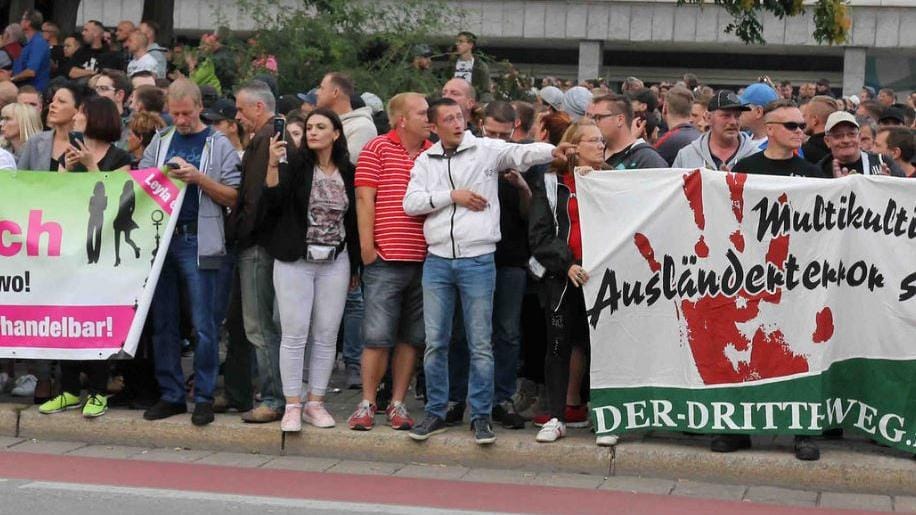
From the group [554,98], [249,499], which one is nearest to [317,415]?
[249,499]

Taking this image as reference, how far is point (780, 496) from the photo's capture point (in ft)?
25.9

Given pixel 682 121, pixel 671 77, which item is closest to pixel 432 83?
pixel 682 121

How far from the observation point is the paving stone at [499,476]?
8227mm

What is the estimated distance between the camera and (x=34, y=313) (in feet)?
30.8

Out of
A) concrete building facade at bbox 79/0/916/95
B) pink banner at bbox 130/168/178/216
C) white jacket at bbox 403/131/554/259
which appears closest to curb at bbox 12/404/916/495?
white jacket at bbox 403/131/554/259

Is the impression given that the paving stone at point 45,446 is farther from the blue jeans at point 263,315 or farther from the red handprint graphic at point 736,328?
the red handprint graphic at point 736,328

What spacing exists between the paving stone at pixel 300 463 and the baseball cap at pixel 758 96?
4.14m

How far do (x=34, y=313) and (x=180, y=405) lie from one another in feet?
3.60

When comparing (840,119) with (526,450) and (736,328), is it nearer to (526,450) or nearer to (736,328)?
(736,328)

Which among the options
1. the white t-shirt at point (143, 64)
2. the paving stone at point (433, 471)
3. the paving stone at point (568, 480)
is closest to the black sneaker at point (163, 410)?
the paving stone at point (433, 471)

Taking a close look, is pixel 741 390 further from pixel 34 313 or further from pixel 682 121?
pixel 34 313

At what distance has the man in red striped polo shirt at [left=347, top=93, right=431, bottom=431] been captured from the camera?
883 cm

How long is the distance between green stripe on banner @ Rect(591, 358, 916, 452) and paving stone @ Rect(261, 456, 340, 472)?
155cm

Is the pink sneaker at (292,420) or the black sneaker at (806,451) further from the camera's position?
the pink sneaker at (292,420)
